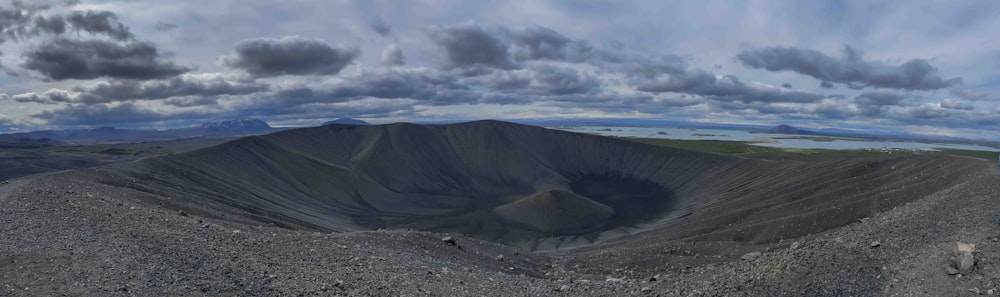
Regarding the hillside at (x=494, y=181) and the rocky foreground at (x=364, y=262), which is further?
the hillside at (x=494, y=181)

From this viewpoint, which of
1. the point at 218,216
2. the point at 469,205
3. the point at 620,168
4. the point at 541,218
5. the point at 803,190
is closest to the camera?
the point at 218,216

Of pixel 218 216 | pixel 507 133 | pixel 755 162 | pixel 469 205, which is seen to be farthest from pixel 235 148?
pixel 755 162

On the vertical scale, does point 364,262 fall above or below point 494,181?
above

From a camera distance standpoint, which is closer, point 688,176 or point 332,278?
point 332,278

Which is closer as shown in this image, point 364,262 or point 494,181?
point 364,262

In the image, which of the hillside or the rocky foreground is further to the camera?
the hillside

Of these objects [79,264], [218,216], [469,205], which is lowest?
[469,205]

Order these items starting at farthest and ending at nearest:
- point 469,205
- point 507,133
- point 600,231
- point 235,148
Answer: point 507,133 < point 469,205 < point 235,148 < point 600,231

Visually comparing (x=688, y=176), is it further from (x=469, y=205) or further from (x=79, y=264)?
(x=79, y=264)
